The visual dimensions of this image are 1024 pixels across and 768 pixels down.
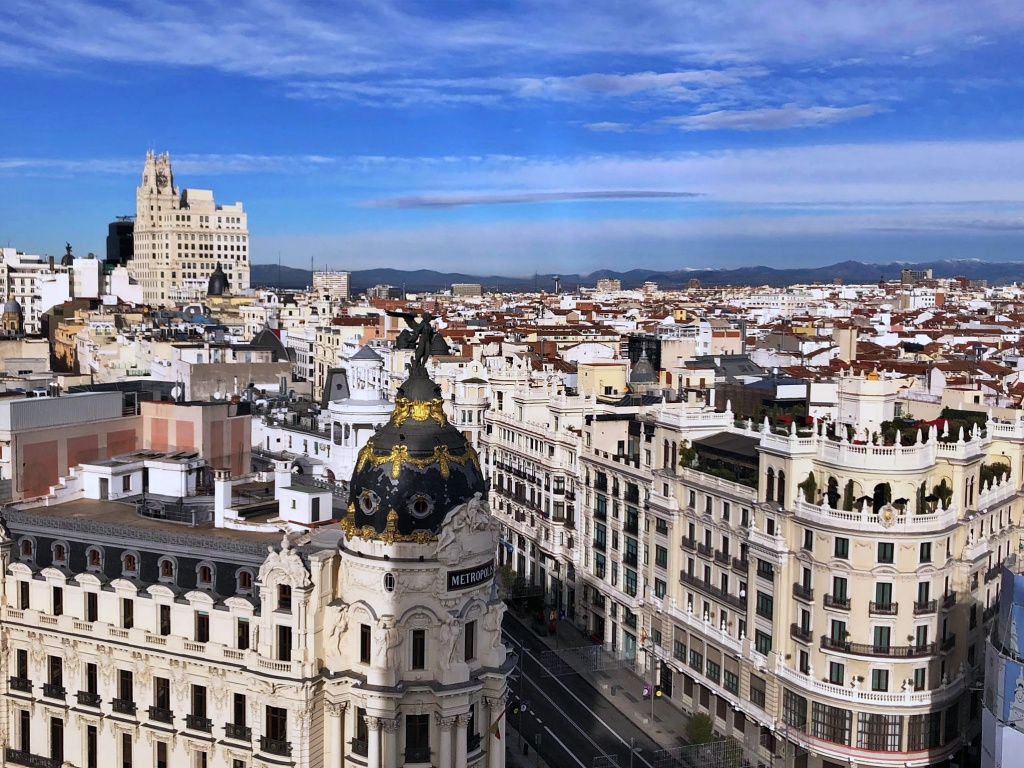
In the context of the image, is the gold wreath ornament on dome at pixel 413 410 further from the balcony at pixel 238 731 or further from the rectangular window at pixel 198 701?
the rectangular window at pixel 198 701

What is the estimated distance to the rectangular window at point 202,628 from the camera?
4894 centimetres

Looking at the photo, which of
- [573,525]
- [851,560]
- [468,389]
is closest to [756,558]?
A: [851,560]

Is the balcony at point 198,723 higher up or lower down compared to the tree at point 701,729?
higher up

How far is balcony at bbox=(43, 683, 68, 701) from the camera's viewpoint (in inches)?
2034

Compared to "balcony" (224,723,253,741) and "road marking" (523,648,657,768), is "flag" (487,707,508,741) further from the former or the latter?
"road marking" (523,648,657,768)

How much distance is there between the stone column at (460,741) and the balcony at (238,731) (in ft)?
29.7

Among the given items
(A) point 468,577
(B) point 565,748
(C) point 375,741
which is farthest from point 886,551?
(C) point 375,741

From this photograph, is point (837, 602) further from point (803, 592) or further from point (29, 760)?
point (29, 760)

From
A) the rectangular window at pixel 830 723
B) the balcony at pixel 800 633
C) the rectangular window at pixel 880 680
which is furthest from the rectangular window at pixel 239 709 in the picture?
the rectangular window at pixel 880 680

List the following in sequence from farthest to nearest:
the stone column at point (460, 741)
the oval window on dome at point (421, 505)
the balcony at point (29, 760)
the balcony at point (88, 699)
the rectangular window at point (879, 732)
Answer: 1. the rectangular window at point (879, 732)
2. the balcony at point (29, 760)
3. the balcony at point (88, 699)
4. the stone column at point (460, 741)
5. the oval window on dome at point (421, 505)

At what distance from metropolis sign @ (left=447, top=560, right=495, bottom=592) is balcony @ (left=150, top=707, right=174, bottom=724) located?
562 inches

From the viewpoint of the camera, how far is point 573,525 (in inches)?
3538

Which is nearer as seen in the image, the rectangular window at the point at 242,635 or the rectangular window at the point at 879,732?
the rectangular window at the point at 242,635

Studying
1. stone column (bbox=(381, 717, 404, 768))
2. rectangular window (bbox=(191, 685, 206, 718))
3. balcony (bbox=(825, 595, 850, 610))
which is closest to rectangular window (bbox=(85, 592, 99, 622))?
rectangular window (bbox=(191, 685, 206, 718))
